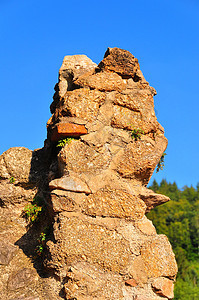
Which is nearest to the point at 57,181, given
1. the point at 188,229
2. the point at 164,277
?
the point at 164,277

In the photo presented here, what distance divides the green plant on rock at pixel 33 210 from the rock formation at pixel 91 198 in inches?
0.6

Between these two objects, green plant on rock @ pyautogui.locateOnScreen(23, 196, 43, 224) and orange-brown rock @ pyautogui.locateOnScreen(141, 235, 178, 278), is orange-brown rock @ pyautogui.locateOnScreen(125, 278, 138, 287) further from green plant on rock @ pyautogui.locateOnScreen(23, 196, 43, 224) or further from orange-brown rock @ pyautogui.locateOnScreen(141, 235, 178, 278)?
green plant on rock @ pyautogui.locateOnScreen(23, 196, 43, 224)

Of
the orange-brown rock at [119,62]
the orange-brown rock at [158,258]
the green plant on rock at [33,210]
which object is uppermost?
the orange-brown rock at [119,62]

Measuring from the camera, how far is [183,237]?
52531mm

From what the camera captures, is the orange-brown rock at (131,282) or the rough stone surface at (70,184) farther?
the rough stone surface at (70,184)

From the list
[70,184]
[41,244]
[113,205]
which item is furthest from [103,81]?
[41,244]

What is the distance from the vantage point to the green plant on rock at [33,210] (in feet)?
11.0

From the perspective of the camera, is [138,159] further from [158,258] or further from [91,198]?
[158,258]

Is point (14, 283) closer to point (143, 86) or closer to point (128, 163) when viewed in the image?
point (128, 163)

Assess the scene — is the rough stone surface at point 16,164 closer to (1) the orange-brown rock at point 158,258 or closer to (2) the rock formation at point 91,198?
(2) the rock formation at point 91,198

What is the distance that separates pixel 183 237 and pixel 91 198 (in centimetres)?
5249

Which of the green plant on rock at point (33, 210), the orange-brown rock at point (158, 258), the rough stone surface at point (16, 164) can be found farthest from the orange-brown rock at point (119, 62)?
the orange-brown rock at point (158, 258)

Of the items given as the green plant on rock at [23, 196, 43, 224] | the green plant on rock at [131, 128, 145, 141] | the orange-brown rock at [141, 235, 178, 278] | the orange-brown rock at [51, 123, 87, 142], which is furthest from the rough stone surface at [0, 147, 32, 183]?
the orange-brown rock at [141, 235, 178, 278]

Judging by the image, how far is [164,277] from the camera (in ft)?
9.73
